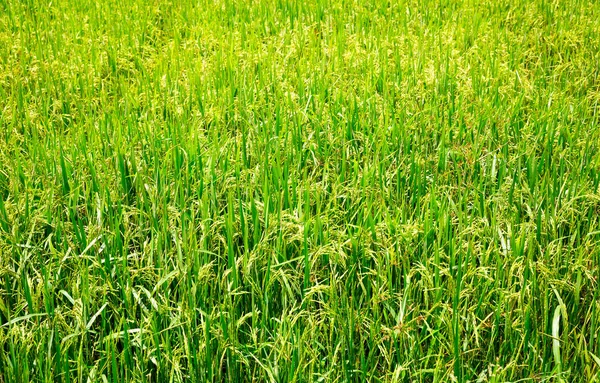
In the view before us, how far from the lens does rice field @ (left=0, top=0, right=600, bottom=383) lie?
210cm

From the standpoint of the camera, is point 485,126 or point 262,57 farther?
point 262,57

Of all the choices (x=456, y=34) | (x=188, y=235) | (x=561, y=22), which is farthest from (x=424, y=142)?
(x=561, y=22)

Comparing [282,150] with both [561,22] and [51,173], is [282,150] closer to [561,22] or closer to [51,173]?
[51,173]

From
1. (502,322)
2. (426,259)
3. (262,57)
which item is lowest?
(502,322)

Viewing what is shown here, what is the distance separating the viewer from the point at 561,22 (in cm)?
479

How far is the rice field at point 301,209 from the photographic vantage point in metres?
2.10

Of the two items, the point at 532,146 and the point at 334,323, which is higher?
the point at 532,146

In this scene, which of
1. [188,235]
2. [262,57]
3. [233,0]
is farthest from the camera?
[233,0]

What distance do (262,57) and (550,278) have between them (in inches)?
96.2

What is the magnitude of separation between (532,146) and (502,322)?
1.17 metres

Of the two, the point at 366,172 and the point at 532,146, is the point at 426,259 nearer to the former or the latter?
the point at 366,172

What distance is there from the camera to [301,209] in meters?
2.64

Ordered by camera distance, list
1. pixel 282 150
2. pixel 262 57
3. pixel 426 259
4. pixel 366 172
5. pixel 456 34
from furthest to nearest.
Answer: pixel 456 34 → pixel 262 57 → pixel 282 150 → pixel 366 172 → pixel 426 259

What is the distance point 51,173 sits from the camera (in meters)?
2.89
